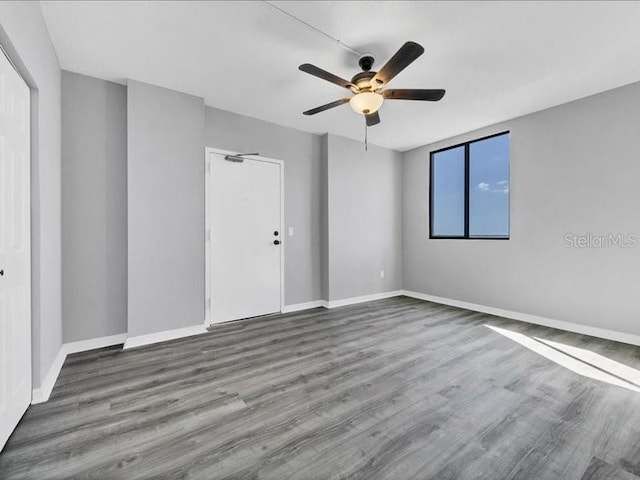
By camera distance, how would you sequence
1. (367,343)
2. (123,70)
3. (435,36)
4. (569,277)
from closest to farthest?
Answer: (435,36) < (123,70) < (367,343) < (569,277)

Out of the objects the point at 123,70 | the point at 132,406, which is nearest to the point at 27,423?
the point at 132,406

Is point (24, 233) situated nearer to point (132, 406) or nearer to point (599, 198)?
point (132, 406)

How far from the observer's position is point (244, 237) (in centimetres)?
385

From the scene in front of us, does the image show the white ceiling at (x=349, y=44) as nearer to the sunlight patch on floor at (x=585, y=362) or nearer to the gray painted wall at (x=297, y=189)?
the gray painted wall at (x=297, y=189)

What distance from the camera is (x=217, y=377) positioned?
89.2 inches

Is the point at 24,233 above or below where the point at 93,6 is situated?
below

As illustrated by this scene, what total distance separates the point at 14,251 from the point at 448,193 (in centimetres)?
516

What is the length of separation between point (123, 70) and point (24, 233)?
1849 millimetres

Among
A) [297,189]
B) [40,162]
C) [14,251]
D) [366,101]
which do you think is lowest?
[14,251]

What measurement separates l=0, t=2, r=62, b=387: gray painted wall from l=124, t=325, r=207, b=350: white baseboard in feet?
1.92

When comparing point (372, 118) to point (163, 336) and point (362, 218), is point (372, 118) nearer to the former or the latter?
point (362, 218)

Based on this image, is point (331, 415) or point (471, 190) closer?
point (331, 415)

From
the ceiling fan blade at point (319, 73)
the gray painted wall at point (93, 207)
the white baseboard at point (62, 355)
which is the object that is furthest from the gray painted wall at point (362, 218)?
the white baseboard at point (62, 355)

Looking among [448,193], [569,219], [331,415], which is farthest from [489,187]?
[331,415]
